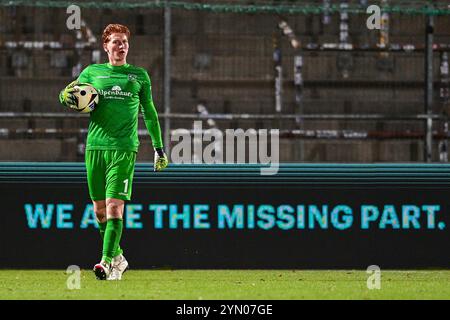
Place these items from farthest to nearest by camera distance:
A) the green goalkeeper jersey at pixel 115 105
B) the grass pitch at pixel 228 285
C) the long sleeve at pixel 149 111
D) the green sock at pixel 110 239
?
the long sleeve at pixel 149 111 < the green goalkeeper jersey at pixel 115 105 < the green sock at pixel 110 239 < the grass pitch at pixel 228 285

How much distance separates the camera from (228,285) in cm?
1031

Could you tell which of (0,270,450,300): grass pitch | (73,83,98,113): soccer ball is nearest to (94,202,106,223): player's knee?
(0,270,450,300): grass pitch

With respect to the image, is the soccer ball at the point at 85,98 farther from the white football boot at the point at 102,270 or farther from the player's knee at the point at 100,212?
the white football boot at the point at 102,270

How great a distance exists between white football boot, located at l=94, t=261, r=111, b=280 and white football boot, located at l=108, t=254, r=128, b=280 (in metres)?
0.06

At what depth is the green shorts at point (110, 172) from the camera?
34.3ft

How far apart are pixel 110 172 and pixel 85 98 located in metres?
0.63

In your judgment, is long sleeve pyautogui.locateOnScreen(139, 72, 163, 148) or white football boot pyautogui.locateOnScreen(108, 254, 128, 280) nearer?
white football boot pyautogui.locateOnScreen(108, 254, 128, 280)

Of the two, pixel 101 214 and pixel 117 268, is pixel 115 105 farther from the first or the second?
pixel 117 268

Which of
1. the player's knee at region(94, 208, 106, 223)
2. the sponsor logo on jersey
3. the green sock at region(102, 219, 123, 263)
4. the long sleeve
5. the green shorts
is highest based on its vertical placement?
the sponsor logo on jersey

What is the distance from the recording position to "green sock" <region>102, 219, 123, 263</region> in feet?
34.1

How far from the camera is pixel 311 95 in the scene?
12.5 m

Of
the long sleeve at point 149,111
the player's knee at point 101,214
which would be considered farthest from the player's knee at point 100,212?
the long sleeve at point 149,111

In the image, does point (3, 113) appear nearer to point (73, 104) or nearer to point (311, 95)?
point (73, 104)

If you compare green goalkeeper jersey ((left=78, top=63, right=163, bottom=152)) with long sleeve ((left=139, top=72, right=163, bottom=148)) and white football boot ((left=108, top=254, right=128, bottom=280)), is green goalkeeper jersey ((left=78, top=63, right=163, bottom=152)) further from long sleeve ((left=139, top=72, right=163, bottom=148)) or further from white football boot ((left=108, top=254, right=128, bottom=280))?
white football boot ((left=108, top=254, right=128, bottom=280))
